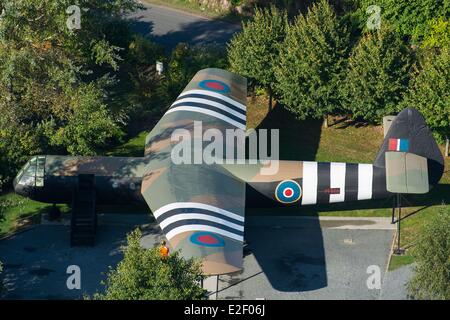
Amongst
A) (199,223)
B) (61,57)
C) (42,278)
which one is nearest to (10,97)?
(61,57)

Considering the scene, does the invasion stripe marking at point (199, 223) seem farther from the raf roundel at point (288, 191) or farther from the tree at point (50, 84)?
the tree at point (50, 84)

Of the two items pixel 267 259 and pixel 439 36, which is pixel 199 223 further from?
pixel 439 36

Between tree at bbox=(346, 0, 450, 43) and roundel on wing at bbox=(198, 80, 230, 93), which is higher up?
tree at bbox=(346, 0, 450, 43)

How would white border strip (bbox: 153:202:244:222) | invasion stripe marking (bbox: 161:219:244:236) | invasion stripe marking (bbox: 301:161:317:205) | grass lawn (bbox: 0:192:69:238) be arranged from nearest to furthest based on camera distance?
invasion stripe marking (bbox: 161:219:244:236)
white border strip (bbox: 153:202:244:222)
invasion stripe marking (bbox: 301:161:317:205)
grass lawn (bbox: 0:192:69:238)

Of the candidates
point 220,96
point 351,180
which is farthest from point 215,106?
point 351,180

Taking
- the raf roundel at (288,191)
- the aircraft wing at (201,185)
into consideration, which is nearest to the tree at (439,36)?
the aircraft wing at (201,185)

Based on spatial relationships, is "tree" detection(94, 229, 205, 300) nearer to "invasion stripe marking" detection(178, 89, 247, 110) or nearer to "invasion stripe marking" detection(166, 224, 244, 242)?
"invasion stripe marking" detection(166, 224, 244, 242)

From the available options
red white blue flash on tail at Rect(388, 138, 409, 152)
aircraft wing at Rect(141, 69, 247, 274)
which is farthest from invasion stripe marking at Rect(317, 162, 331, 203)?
aircraft wing at Rect(141, 69, 247, 274)

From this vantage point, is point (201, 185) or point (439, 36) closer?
point (201, 185)
